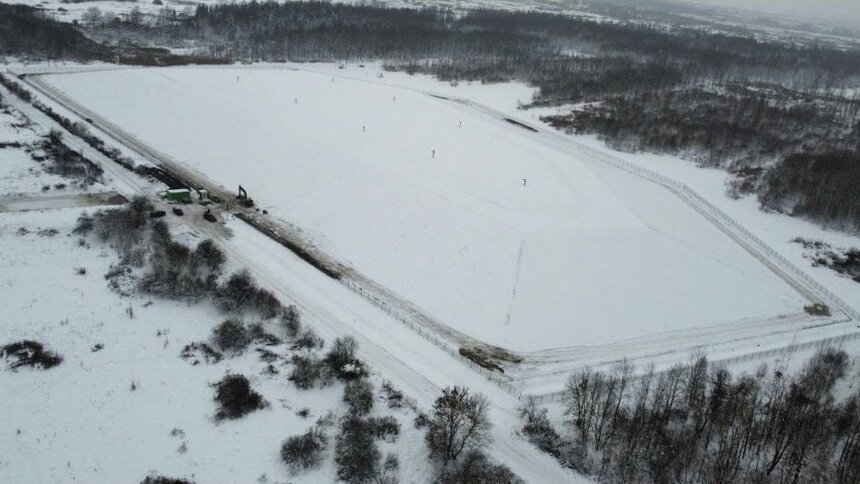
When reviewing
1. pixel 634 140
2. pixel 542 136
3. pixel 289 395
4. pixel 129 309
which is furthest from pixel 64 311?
pixel 634 140

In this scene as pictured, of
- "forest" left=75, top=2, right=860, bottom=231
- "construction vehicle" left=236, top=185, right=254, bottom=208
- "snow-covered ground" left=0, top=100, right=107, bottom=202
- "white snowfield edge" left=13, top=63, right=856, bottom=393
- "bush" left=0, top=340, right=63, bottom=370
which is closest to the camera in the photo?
"bush" left=0, top=340, right=63, bottom=370

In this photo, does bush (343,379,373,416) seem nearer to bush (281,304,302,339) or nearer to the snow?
the snow

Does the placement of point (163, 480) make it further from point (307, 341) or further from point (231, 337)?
point (307, 341)

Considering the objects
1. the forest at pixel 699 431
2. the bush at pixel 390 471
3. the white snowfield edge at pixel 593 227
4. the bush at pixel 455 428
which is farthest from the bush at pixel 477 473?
the white snowfield edge at pixel 593 227

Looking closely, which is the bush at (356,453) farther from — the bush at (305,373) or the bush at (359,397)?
the bush at (305,373)

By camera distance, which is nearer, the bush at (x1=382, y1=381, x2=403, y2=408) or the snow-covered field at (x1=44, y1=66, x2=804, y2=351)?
the bush at (x1=382, y1=381, x2=403, y2=408)

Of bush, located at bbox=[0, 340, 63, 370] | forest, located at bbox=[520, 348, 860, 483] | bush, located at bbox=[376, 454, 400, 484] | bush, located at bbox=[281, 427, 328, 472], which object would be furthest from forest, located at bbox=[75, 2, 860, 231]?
bush, located at bbox=[0, 340, 63, 370]
